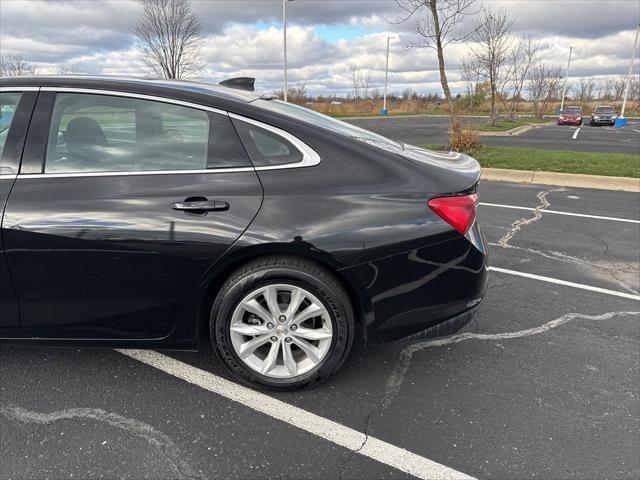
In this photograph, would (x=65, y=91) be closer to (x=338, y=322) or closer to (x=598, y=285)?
(x=338, y=322)

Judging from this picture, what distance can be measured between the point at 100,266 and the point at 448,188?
72.9 inches

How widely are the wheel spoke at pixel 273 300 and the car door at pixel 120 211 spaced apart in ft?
1.05

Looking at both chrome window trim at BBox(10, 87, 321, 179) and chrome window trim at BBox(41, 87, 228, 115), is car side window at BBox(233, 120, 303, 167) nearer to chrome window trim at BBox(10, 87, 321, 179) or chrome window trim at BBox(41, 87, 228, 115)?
chrome window trim at BBox(10, 87, 321, 179)

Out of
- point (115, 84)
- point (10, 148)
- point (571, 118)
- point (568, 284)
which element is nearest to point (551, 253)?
point (568, 284)

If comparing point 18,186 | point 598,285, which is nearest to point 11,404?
point 18,186

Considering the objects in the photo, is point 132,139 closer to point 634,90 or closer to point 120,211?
point 120,211

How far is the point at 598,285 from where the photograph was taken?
4148 mm

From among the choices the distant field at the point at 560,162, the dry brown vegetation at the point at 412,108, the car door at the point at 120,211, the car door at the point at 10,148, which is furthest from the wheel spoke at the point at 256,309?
the dry brown vegetation at the point at 412,108

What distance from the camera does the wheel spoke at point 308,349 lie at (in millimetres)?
2539

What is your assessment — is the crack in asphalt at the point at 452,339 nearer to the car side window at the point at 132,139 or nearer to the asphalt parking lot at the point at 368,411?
the asphalt parking lot at the point at 368,411

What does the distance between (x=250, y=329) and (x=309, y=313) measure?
0.33m

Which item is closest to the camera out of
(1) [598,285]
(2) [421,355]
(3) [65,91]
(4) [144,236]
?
(4) [144,236]

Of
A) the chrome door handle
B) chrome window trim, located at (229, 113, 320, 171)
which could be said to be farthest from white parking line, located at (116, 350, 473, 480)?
chrome window trim, located at (229, 113, 320, 171)

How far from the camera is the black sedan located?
2.38m
